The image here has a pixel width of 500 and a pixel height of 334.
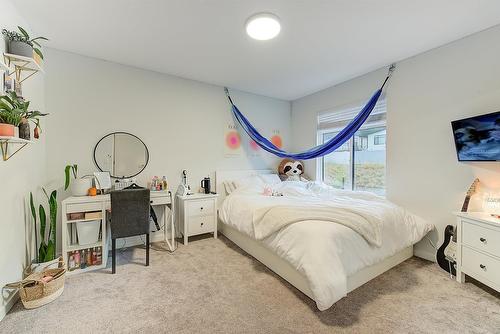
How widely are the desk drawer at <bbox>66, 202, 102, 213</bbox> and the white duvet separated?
1454mm

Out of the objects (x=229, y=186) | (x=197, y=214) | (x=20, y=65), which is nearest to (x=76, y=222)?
(x=197, y=214)

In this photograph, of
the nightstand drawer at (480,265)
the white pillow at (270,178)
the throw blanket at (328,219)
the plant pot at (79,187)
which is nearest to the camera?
the nightstand drawer at (480,265)

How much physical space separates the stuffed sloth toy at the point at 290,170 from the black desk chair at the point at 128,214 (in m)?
2.36

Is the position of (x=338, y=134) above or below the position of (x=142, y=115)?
below

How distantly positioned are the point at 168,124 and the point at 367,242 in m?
2.74

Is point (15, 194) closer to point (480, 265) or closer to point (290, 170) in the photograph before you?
point (290, 170)

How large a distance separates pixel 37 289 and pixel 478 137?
3.87 m

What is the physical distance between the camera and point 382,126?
2822 millimetres

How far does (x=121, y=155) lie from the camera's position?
266 centimetres

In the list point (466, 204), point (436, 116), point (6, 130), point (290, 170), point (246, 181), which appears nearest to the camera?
point (6, 130)

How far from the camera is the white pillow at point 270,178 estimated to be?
348 cm

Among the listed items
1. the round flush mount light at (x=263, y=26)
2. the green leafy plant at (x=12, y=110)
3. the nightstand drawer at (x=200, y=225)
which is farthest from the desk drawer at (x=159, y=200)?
the round flush mount light at (x=263, y=26)

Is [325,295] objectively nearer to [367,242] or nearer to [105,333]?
[367,242]

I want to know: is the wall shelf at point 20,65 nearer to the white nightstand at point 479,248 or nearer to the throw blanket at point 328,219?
the throw blanket at point 328,219
